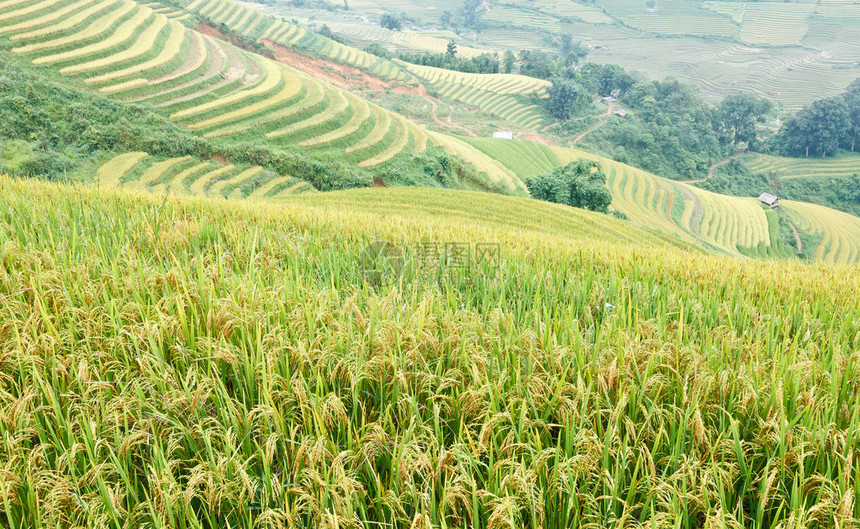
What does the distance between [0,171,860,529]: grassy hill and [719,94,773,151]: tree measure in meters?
104

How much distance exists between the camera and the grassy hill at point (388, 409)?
1.46m

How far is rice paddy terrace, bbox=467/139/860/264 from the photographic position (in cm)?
4897

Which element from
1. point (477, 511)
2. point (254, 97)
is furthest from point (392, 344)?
point (254, 97)

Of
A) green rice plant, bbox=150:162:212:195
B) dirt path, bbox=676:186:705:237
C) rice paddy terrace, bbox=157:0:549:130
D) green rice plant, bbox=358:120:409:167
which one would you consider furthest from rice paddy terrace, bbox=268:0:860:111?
green rice plant, bbox=150:162:212:195

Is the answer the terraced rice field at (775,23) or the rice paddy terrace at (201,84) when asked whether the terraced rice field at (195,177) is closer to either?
the rice paddy terrace at (201,84)

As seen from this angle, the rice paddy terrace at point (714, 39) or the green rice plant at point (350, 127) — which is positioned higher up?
the rice paddy terrace at point (714, 39)

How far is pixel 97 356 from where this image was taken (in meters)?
2.11

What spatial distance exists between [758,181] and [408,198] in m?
80.6

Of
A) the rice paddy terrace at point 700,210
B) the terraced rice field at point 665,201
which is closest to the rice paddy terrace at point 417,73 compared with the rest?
the terraced rice field at point 665,201

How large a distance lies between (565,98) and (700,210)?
135 ft

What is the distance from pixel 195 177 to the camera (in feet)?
86.9

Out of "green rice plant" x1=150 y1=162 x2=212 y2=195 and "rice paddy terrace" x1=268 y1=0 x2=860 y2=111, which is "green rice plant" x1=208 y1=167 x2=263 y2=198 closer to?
"green rice plant" x1=150 y1=162 x2=212 y2=195

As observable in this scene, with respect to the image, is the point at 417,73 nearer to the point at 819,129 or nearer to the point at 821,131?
the point at 819,129

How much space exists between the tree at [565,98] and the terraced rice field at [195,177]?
70284 millimetres
